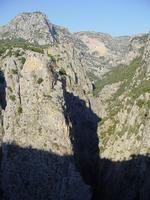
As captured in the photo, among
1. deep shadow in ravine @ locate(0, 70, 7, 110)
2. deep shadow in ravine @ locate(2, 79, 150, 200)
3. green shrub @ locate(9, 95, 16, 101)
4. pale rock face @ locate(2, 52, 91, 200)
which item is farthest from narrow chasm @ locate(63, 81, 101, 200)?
deep shadow in ravine @ locate(0, 70, 7, 110)

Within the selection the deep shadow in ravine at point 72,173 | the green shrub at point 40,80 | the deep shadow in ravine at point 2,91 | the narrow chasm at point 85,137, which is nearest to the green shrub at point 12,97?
the deep shadow in ravine at point 2,91

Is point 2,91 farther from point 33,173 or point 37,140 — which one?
point 33,173

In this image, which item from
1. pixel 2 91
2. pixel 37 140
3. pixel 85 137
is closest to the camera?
pixel 37 140

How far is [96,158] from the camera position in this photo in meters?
177

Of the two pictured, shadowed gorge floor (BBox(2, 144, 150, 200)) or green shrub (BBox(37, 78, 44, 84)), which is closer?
shadowed gorge floor (BBox(2, 144, 150, 200))

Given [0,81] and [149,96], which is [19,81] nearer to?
[0,81]

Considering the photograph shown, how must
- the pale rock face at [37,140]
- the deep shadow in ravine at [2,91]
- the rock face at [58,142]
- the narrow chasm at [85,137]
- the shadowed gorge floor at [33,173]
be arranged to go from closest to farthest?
the shadowed gorge floor at [33,173] → the pale rock face at [37,140] → the rock face at [58,142] → the deep shadow in ravine at [2,91] → the narrow chasm at [85,137]

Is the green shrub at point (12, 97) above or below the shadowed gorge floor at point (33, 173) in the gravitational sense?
above

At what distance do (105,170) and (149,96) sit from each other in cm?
3342

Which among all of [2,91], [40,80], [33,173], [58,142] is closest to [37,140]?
[58,142]

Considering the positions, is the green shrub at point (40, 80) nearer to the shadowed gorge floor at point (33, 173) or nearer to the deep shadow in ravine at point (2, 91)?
the deep shadow in ravine at point (2, 91)

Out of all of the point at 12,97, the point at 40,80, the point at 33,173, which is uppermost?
the point at 40,80

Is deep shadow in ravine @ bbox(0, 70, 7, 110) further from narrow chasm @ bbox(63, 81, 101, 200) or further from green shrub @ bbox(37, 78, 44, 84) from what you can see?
narrow chasm @ bbox(63, 81, 101, 200)

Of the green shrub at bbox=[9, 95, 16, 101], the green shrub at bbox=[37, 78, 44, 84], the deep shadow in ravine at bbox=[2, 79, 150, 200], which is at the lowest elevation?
the deep shadow in ravine at bbox=[2, 79, 150, 200]
